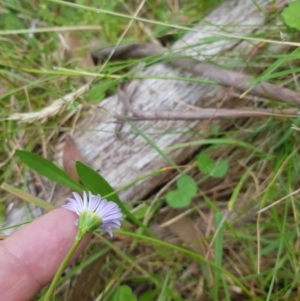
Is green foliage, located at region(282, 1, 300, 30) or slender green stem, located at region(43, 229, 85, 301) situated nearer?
slender green stem, located at region(43, 229, 85, 301)

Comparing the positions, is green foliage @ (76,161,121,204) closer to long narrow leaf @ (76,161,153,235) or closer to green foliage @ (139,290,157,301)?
long narrow leaf @ (76,161,153,235)

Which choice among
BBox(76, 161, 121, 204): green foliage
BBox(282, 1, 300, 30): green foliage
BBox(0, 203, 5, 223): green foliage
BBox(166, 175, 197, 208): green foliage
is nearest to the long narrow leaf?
BBox(76, 161, 121, 204): green foliage

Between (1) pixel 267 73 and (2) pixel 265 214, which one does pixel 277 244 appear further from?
(1) pixel 267 73

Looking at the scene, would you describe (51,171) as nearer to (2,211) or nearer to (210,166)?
(2,211)

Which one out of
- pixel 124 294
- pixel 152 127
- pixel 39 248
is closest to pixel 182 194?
pixel 152 127

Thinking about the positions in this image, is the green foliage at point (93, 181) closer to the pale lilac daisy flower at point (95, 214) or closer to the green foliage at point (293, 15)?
the pale lilac daisy flower at point (95, 214)

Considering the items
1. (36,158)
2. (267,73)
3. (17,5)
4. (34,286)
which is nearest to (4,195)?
(36,158)

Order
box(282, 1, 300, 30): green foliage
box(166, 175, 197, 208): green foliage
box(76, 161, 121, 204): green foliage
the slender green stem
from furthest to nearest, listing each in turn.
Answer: box(166, 175, 197, 208): green foliage
box(282, 1, 300, 30): green foliage
box(76, 161, 121, 204): green foliage
the slender green stem
